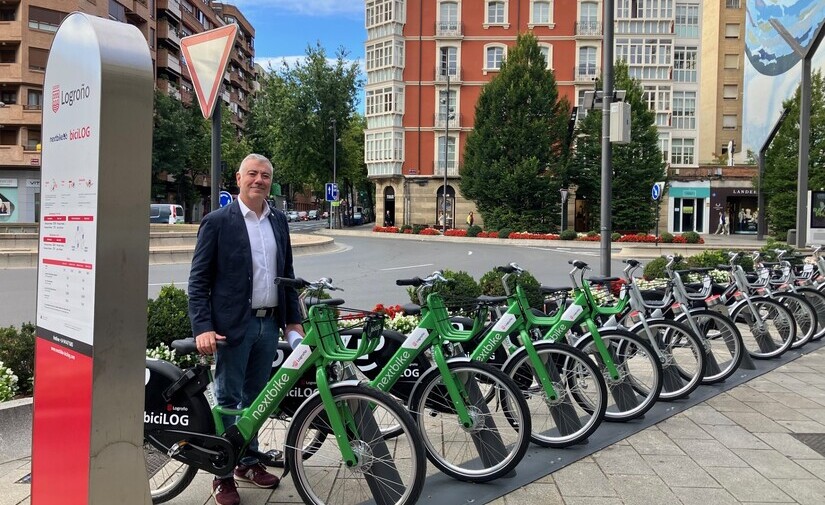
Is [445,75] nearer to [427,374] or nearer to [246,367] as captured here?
[427,374]

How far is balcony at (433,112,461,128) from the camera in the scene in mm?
52719

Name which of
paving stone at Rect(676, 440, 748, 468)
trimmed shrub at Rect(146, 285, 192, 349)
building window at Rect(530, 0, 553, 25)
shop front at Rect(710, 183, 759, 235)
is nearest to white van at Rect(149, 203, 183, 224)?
building window at Rect(530, 0, 553, 25)

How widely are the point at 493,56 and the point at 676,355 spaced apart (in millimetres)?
49304

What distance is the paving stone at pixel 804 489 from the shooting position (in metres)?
4.07

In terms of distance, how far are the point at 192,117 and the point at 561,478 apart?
186 feet

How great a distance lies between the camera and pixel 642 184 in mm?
42250

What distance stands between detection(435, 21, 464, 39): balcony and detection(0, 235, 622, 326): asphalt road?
87.0ft

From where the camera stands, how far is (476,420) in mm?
4316

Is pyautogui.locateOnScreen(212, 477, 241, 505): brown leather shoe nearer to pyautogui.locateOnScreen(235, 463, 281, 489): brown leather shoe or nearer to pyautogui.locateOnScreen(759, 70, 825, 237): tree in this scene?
pyautogui.locateOnScreen(235, 463, 281, 489): brown leather shoe

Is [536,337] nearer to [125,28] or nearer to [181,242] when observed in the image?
[125,28]

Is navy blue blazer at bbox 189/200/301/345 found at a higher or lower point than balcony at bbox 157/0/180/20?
lower

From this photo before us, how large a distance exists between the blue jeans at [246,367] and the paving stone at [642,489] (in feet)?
7.37

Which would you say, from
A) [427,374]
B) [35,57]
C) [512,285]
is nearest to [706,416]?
[512,285]

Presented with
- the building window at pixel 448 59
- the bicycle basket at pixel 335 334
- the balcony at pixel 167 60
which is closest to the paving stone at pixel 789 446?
the bicycle basket at pixel 335 334
